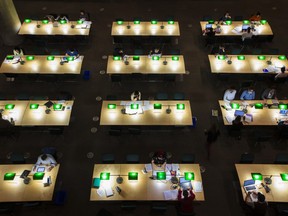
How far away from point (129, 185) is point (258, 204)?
10.8 ft

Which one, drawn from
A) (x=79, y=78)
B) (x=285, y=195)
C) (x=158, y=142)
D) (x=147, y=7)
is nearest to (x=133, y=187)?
(x=158, y=142)

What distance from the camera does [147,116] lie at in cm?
912

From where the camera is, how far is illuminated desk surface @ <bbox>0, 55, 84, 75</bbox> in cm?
1044

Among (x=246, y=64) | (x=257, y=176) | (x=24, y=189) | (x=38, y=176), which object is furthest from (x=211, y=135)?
(x=24, y=189)

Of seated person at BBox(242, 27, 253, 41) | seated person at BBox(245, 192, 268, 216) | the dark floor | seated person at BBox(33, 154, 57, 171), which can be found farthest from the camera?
seated person at BBox(242, 27, 253, 41)

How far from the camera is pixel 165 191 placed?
7.43 metres

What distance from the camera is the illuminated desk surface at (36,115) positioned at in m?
8.94

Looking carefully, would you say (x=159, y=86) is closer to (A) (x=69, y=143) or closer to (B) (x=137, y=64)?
(B) (x=137, y=64)

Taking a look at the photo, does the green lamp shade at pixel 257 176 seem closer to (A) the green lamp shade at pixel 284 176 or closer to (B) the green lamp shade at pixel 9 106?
(A) the green lamp shade at pixel 284 176

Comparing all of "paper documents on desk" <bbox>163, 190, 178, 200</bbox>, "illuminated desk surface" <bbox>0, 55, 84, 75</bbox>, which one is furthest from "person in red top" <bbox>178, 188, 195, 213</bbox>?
"illuminated desk surface" <bbox>0, 55, 84, 75</bbox>

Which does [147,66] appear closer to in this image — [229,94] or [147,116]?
[147,116]

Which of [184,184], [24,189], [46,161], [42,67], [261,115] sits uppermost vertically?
[42,67]

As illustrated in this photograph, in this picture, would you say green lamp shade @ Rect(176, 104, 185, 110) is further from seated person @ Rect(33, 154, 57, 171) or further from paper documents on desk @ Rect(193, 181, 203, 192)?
seated person @ Rect(33, 154, 57, 171)

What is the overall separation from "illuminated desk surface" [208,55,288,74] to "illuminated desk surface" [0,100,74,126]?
5.57 meters
